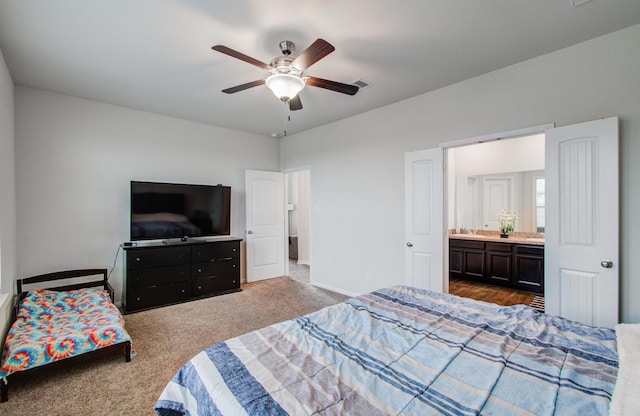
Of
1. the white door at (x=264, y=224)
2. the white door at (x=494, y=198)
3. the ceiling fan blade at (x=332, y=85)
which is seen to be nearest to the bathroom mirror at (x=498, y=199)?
the white door at (x=494, y=198)

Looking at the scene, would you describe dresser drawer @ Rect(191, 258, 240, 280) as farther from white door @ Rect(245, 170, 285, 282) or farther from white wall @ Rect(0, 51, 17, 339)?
white wall @ Rect(0, 51, 17, 339)

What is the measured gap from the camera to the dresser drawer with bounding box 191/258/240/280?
4250 millimetres

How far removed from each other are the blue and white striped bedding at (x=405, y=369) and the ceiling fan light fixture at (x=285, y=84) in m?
1.73

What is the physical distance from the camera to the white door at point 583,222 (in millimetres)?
2268

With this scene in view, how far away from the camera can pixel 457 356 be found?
1391 millimetres

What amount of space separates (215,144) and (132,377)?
3.56 meters

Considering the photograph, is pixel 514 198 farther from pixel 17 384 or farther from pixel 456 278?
pixel 17 384

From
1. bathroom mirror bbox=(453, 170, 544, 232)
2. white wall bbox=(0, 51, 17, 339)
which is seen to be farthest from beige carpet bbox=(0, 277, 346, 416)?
bathroom mirror bbox=(453, 170, 544, 232)

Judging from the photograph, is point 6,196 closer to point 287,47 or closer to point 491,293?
point 287,47

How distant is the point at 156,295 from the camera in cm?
388

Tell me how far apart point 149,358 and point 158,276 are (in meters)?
1.50

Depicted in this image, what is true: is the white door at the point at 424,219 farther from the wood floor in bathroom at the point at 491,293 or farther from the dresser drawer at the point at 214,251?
the dresser drawer at the point at 214,251

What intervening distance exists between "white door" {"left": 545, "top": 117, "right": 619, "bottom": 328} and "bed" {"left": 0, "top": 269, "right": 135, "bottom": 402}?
3.82 metres

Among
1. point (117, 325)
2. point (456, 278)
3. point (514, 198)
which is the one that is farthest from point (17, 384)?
point (514, 198)
